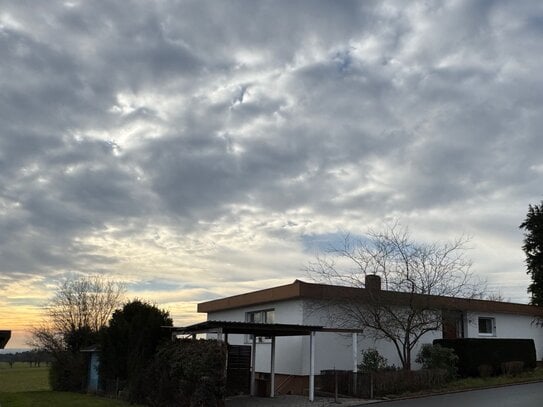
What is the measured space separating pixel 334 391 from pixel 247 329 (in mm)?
3943

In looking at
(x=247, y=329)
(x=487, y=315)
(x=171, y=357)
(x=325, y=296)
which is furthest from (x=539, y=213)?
(x=171, y=357)

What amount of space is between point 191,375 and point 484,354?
12459mm

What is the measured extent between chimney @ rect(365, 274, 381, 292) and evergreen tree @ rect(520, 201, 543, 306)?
14.3 m

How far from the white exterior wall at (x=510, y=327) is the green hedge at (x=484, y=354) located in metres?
2.28

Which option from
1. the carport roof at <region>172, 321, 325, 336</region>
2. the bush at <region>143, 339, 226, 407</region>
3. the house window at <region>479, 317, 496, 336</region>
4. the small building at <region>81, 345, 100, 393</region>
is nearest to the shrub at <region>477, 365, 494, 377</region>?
the house window at <region>479, 317, 496, 336</region>

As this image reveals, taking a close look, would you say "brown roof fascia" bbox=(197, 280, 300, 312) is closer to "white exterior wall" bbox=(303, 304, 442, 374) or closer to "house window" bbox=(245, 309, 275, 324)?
"house window" bbox=(245, 309, 275, 324)

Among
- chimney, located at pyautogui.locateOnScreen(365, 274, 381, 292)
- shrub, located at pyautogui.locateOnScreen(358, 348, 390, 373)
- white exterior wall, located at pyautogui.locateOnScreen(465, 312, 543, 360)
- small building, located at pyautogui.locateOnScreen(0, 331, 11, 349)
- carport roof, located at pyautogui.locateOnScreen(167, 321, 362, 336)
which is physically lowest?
shrub, located at pyautogui.locateOnScreen(358, 348, 390, 373)

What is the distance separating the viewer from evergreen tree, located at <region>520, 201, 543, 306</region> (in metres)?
31.3

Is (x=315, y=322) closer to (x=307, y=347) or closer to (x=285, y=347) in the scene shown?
(x=307, y=347)

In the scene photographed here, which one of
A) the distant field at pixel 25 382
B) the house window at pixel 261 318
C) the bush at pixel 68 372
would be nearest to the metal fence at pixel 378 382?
the house window at pixel 261 318

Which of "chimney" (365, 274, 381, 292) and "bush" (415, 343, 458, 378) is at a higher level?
"chimney" (365, 274, 381, 292)

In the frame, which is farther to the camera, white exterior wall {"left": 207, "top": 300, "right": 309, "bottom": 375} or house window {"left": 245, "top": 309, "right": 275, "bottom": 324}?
house window {"left": 245, "top": 309, "right": 275, "bottom": 324}

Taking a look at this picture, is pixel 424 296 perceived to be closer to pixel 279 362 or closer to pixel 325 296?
pixel 325 296

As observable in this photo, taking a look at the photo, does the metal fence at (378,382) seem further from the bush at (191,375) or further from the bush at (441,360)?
the bush at (191,375)
